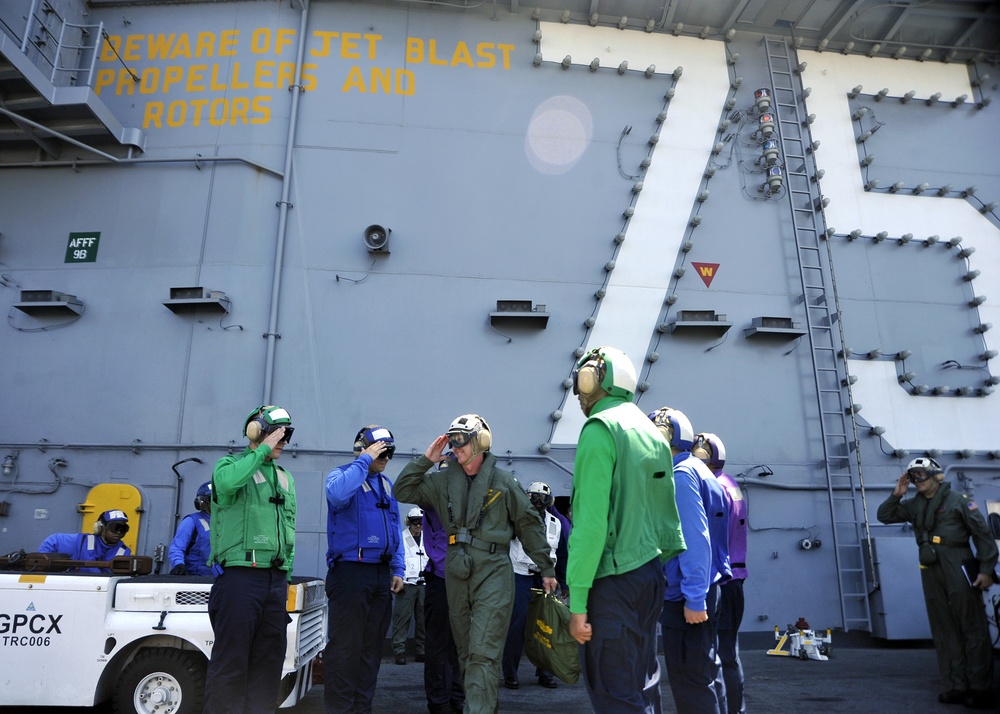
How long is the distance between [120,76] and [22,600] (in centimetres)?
747

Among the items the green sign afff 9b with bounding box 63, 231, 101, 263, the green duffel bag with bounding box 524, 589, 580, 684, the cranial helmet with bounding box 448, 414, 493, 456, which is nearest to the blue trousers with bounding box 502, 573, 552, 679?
the green duffel bag with bounding box 524, 589, 580, 684

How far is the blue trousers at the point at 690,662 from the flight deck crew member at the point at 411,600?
4.24 meters

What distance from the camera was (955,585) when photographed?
17.6 ft

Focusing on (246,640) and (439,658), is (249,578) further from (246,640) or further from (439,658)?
(439,658)

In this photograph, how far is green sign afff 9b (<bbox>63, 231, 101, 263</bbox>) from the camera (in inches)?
328

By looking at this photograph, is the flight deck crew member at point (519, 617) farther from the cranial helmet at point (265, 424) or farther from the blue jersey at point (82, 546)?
the blue jersey at point (82, 546)

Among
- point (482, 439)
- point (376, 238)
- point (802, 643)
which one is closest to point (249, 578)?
point (482, 439)

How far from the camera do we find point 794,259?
28.9 ft

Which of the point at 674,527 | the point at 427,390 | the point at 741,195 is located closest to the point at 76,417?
the point at 427,390

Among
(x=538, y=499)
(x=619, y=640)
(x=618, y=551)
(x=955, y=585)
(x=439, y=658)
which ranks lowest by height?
(x=439, y=658)

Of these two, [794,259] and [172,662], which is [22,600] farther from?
[794,259]

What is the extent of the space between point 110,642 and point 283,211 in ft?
17.8

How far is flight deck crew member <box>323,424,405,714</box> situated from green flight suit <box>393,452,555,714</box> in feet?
1.14

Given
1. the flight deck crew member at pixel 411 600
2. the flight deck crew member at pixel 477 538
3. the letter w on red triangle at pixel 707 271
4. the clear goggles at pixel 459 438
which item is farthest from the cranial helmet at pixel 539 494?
the letter w on red triangle at pixel 707 271
